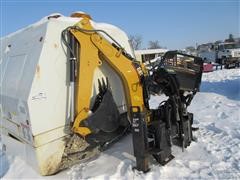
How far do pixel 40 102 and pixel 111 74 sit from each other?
4.63 feet

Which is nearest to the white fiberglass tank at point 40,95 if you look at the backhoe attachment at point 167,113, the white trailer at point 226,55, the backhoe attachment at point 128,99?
the backhoe attachment at point 128,99

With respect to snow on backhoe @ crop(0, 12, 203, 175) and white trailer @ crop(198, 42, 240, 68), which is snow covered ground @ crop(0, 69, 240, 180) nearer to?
snow on backhoe @ crop(0, 12, 203, 175)

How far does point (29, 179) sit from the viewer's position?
372cm

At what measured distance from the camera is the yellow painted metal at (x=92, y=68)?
12.6 ft

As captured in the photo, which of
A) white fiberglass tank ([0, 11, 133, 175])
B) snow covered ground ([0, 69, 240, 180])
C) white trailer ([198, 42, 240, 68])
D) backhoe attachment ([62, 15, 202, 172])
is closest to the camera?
white fiberglass tank ([0, 11, 133, 175])

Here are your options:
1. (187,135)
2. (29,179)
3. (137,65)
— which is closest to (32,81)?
(29,179)

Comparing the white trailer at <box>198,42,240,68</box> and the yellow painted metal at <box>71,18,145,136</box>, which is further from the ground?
the yellow painted metal at <box>71,18,145,136</box>

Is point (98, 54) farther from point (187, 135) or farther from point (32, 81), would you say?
point (187, 135)

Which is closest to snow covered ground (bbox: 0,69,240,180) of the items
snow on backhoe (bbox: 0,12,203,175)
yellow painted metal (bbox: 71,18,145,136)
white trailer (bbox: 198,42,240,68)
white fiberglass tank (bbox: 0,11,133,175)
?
snow on backhoe (bbox: 0,12,203,175)

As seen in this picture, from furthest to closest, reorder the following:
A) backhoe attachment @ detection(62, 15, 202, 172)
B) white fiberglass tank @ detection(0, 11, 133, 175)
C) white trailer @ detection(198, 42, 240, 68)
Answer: white trailer @ detection(198, 42, 240, 68) → backhoe attachment @ detection(62, 15, 202, 172) → white fiberglass tank @ detection(0, 11, 133, 175)

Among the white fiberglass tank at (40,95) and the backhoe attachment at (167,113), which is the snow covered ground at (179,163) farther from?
the white fiberglass tank at (40,95)

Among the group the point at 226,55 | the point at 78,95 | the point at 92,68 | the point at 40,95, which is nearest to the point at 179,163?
the point at 78,95

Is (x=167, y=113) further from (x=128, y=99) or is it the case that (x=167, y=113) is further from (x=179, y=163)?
(x=179, y=163)

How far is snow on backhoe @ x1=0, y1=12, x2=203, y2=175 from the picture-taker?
3.58 meters
